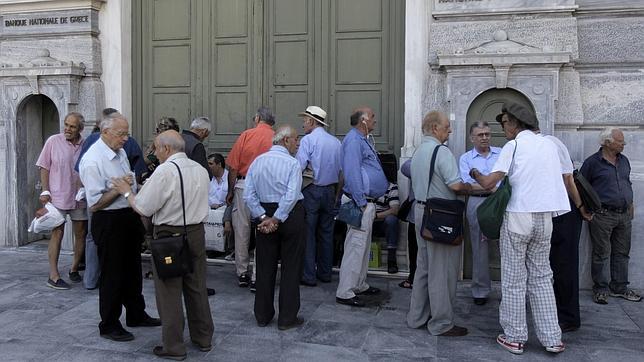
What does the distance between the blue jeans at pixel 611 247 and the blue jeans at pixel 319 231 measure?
2626 mm

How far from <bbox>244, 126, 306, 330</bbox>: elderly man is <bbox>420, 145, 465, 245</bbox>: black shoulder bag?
1.04 meters

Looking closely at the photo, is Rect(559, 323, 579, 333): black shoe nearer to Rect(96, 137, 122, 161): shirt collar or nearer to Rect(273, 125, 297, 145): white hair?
Rect(273, 125, 297, 145): white hair

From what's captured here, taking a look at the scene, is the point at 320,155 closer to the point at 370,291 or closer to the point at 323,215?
the point at 323,215

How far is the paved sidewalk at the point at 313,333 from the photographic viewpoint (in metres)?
4.62

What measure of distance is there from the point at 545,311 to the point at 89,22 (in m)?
6.53

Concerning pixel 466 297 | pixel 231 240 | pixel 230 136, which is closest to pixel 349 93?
pixel 230 136

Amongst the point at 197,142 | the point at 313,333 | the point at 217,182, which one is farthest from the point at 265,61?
the point at 313,333

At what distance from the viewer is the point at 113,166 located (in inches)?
190

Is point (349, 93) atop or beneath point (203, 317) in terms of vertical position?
atop

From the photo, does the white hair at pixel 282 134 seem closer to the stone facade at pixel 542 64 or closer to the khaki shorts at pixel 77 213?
the stone facade at pixel 542 64

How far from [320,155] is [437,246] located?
1.90 meters

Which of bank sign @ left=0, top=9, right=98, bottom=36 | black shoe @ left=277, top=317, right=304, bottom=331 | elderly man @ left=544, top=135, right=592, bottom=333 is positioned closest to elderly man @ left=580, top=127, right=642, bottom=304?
elderly man @ left=544, top=135, right=592, bottom=333

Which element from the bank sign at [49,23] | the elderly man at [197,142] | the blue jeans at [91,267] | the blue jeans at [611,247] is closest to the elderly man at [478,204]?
the blue jeans at [611,247]

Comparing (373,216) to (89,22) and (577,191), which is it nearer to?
(577,191)
